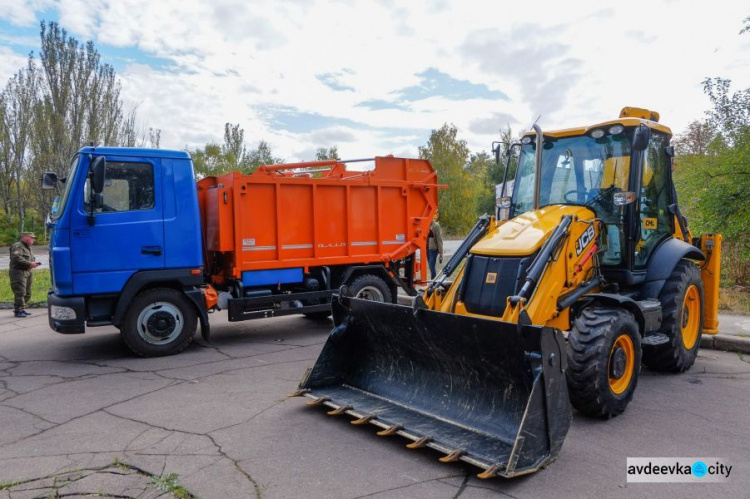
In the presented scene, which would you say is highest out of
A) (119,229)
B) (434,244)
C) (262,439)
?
(119,229)

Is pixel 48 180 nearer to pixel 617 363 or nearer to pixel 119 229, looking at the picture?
pixel 119 229

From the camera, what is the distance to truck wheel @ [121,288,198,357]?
24.1 feet

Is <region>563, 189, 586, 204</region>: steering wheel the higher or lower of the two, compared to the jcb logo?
higher

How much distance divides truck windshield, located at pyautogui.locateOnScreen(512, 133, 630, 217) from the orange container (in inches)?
133

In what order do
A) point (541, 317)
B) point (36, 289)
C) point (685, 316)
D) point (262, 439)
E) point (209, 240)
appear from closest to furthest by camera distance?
point (262, 439) → point (541, 317) → point (685, 316) → point (209, 240) → point (36, 289)

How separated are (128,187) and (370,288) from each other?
3977mm

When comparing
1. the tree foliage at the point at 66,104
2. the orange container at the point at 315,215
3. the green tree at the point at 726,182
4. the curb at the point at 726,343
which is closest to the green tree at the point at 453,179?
the tree foliage at the point at 66,104

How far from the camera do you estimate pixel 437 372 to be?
4879 mm

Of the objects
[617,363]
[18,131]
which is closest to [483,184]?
[18,131]

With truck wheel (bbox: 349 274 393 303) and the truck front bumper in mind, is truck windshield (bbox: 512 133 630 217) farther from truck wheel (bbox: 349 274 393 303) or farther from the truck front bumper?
the truck front bumper

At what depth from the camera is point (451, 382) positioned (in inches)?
187

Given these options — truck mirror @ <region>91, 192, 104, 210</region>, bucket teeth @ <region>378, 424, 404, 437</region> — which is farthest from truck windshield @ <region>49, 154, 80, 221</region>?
bucket teeth @ <region>378, 424, 404, 437</region>

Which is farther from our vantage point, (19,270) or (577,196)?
(19,270)

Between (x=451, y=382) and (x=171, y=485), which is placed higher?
(x=451, y=382)
